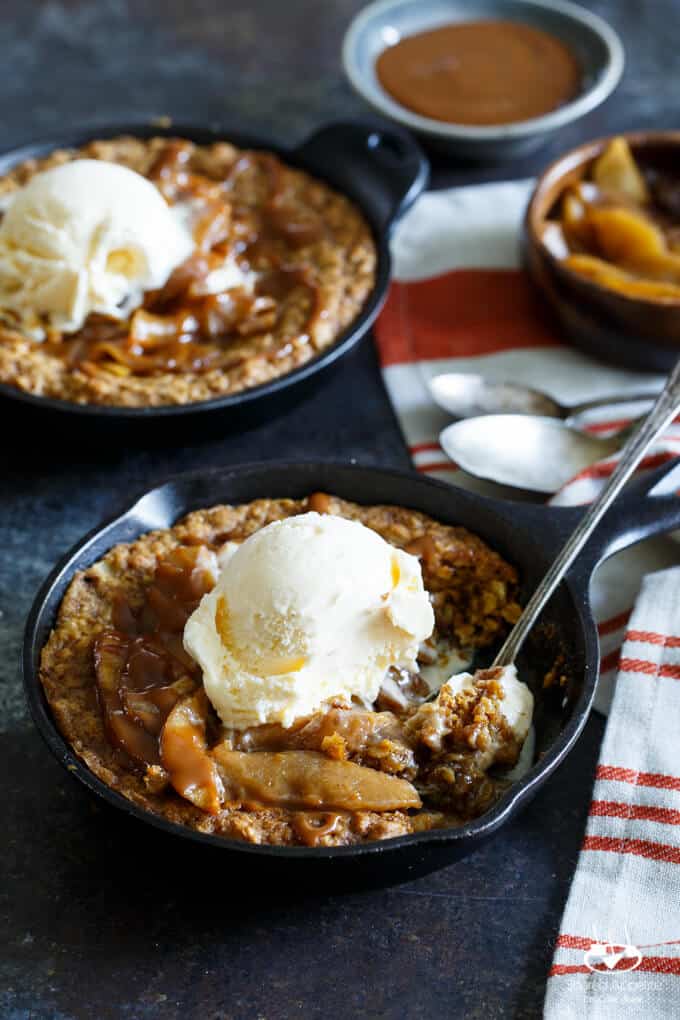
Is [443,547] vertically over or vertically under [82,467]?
over

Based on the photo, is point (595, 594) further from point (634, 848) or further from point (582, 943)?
point (582, 943)

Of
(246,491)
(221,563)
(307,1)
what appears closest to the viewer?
(221,563)

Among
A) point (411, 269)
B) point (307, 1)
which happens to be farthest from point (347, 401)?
point (307, 1)

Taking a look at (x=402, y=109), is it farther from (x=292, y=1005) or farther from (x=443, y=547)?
(x=292, y=1005)

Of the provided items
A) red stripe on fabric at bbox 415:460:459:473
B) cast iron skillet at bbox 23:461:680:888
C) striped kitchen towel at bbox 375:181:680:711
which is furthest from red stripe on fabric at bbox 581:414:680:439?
cast iron skillet at bbox 23:461:680:888

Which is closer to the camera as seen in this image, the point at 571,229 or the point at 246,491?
the point at 246,491

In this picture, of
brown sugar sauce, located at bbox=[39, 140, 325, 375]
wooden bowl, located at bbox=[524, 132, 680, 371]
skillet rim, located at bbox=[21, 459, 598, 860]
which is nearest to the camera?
skillet rim, located at bbox=[21, 459, 598, 860]

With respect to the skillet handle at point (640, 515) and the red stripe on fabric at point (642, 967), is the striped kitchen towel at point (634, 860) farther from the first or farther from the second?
the skillet handle at point (640, 515)

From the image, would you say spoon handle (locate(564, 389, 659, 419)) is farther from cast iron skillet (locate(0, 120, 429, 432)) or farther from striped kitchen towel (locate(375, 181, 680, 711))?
cast iron skillet (locate(0, 120, 429, 432))
